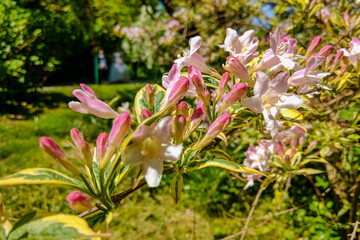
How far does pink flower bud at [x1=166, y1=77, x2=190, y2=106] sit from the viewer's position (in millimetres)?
580

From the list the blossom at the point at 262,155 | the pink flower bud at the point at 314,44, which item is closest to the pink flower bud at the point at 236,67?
the pink flower bud at the point at 314,44

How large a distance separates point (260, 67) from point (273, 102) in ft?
0.35

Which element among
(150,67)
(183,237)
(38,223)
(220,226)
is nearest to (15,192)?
(183,237)

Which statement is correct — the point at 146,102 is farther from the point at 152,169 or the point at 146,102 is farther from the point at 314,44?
the point at 314,44

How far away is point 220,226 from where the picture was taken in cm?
226

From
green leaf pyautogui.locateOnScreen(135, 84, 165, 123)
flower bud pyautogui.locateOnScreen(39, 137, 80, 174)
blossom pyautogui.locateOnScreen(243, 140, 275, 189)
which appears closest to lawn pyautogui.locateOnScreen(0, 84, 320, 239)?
blossom pyautogui.locateOnScreen(243, 140, 275, 189)

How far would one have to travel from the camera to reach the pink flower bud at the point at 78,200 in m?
0.49

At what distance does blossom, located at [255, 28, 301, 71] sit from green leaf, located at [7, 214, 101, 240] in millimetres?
549

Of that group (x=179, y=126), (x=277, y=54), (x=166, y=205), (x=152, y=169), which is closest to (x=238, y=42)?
(x=277, y=54)

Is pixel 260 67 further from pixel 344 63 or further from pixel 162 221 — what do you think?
pixel 162 221

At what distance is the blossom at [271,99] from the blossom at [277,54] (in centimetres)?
4

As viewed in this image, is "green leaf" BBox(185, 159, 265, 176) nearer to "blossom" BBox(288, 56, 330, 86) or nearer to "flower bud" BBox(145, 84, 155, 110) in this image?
"flower bud" BBox(145, 84, 155, 110)

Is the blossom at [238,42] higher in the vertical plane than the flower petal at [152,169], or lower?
higher

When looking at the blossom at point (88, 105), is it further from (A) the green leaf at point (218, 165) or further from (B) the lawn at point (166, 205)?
(B) the lawn at point (166, 205)
